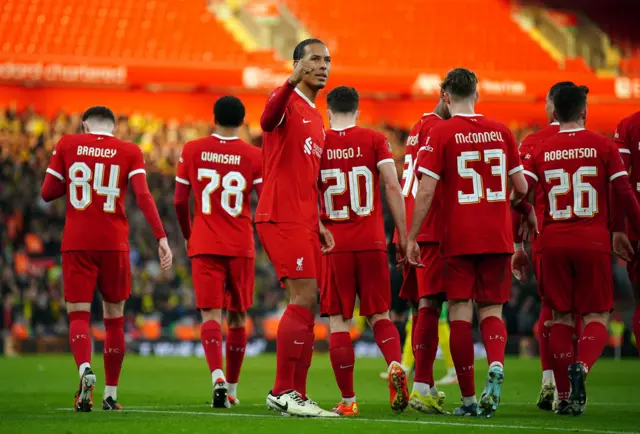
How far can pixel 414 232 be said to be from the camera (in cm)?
727

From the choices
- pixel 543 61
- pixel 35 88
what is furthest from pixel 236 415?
pixel 543 61

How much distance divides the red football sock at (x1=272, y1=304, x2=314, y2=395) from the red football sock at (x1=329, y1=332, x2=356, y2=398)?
0.94 m

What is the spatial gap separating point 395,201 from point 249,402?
2.80 meters

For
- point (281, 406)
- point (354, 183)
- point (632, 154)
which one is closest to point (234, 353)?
point (354, 183)

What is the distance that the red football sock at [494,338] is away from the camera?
7.15 m

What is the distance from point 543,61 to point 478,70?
9.20 ft

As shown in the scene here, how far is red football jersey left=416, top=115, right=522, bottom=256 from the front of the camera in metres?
7.32

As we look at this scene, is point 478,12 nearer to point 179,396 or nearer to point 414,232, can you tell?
point 179,396

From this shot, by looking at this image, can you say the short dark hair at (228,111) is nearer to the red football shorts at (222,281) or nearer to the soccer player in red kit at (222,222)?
the soccer player in red kit at (222,222)

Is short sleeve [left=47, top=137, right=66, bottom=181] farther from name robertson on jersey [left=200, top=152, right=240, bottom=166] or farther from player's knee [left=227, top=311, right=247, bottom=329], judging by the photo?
player's knee [left=227, top=311, right=247, bottom=329]

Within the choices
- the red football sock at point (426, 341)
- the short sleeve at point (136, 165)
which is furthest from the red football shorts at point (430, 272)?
the short sleeve at point (136, 165)

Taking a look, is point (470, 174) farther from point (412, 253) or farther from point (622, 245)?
point (622, 245)

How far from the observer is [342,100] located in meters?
8.13

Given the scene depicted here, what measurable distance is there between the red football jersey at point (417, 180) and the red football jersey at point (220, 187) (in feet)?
4.24
